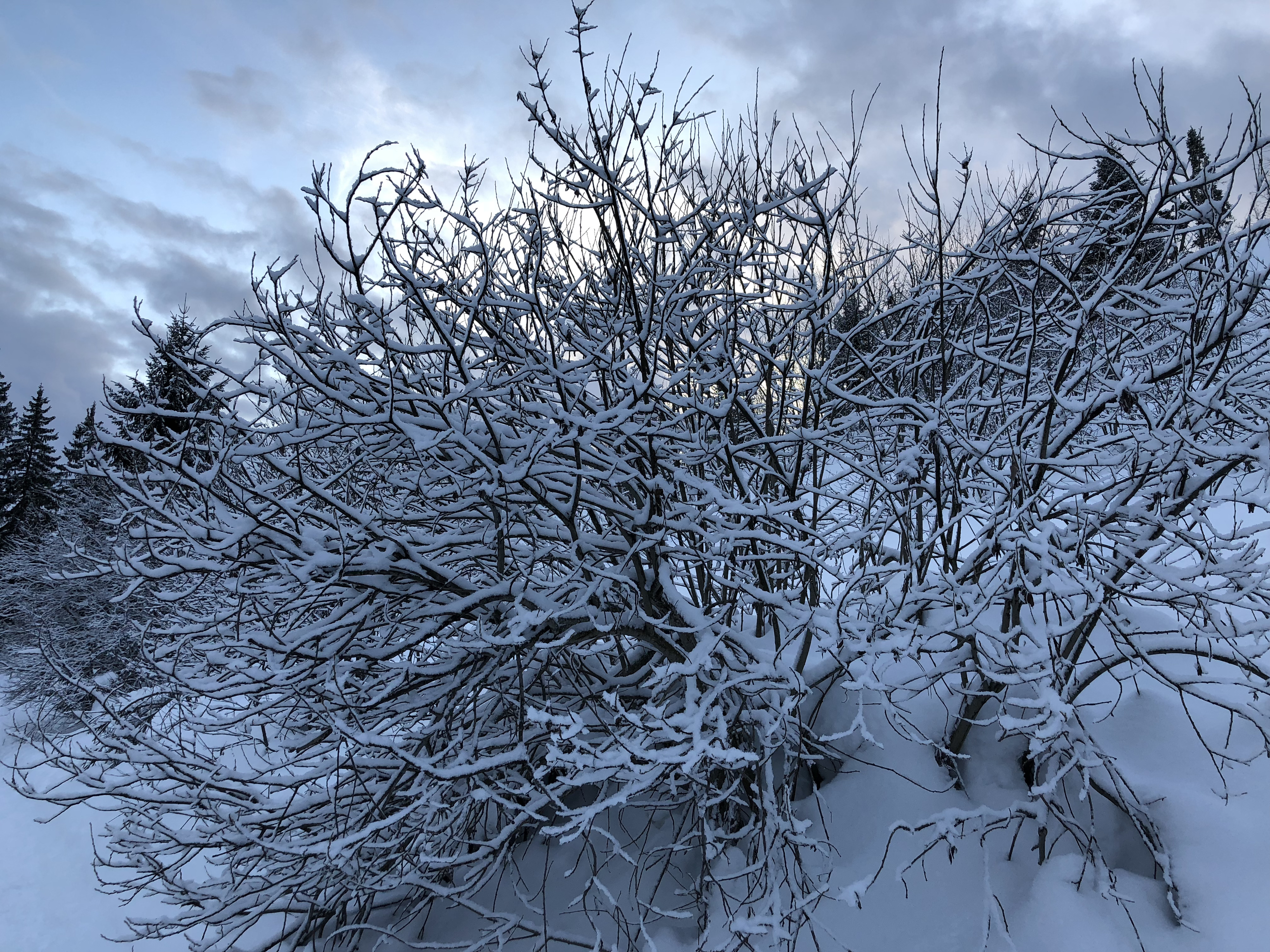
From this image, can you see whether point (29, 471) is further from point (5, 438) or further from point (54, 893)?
point (54, 893)

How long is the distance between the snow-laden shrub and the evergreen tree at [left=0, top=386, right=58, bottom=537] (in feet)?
76.2

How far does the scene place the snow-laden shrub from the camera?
288 centimetres

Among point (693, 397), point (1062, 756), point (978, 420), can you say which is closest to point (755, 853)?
point (1062, 756)

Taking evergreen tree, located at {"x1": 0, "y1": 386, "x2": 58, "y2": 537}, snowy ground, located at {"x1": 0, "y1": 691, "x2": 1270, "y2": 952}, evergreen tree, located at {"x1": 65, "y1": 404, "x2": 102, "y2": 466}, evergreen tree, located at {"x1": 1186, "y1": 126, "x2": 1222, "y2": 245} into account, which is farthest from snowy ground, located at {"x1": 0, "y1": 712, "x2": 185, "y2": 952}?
evergreen tree, located at {"x1": 0, "y1": 386, "x2": 58, "y2": 537}

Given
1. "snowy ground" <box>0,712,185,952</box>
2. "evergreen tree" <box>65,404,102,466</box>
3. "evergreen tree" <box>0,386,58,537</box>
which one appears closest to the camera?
"evergreen tree" <box>65,404,102,466</box>

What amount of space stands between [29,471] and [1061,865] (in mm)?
29542

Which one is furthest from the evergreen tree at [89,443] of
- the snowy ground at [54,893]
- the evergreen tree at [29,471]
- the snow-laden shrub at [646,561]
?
the evergreen tree at [29,471]

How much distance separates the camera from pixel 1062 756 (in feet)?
10.9

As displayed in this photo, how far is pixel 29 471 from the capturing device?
22.8 m

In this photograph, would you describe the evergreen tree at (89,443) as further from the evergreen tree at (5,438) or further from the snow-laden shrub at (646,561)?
the evergreen tree at (5,438)

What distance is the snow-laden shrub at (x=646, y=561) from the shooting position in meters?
2.88

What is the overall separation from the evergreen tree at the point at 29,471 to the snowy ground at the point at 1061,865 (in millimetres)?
25281

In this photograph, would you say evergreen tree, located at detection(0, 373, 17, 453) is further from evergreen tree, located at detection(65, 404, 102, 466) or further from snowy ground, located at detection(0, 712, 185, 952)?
evergreen tree, located at detection(65, 404, 102, 466)

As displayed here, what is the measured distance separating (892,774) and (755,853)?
101cm
